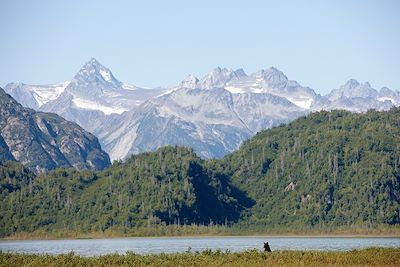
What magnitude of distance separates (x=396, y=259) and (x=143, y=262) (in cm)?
3544

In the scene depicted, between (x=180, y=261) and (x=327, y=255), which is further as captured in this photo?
(x=327, y=255)

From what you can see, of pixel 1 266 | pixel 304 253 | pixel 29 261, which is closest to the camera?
pixel 1 266

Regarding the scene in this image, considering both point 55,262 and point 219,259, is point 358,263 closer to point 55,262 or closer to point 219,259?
point 219,259

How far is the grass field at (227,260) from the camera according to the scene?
114m

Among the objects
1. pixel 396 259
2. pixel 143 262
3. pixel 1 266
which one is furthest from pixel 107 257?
pixel 396 259

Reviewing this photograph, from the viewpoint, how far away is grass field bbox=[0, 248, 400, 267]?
11412 cm

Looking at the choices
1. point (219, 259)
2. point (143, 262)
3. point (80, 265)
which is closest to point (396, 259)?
point (219, 259)

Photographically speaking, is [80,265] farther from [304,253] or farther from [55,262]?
[304,253]

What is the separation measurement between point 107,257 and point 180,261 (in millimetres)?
12081

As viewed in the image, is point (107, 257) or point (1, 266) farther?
point (107, 257)

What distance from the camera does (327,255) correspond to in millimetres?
124562

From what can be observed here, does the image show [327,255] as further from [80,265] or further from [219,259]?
[80,265]

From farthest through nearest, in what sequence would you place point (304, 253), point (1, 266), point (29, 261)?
1. point (304, 253)
2. point (29, 261)
3. point (1, 266)

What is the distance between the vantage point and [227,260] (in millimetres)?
118312
